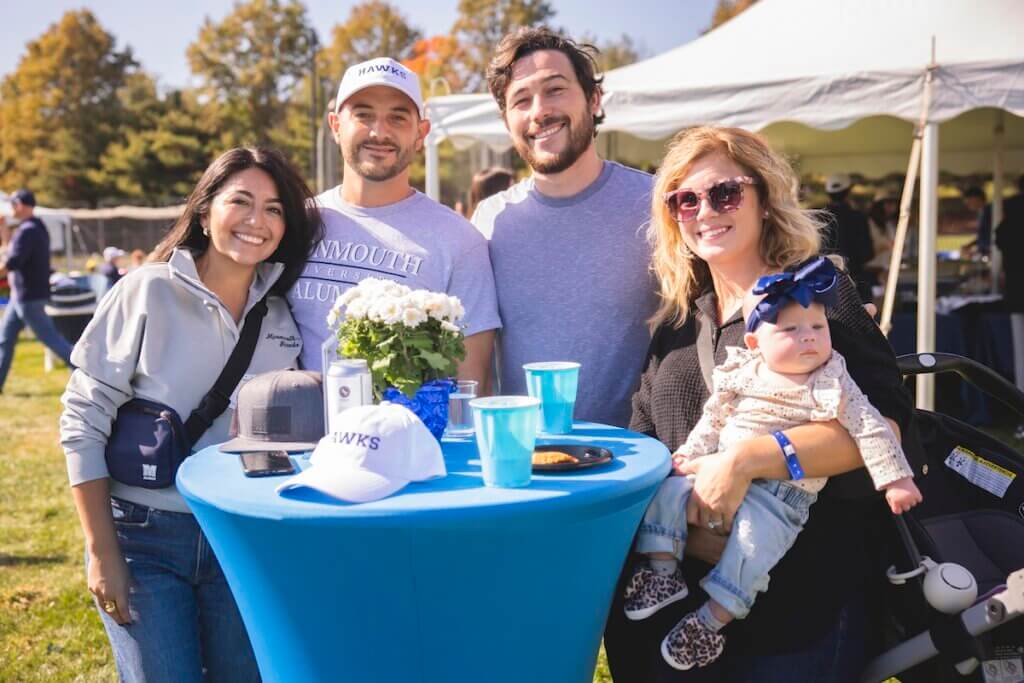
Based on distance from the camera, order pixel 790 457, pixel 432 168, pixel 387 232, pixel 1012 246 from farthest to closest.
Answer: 1. pixel 432 168
2. pixel 1012 246
3. pixel 387 232
4. pixel 790 457

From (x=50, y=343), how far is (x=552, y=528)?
34.9ft

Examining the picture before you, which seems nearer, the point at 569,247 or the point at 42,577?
the point at 569,247

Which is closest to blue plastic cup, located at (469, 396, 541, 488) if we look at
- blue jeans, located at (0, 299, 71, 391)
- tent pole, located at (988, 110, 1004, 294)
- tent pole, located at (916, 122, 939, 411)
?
tent pole, located at (916, 122, 939, 411)

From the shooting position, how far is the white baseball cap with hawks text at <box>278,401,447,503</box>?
5.51 feet

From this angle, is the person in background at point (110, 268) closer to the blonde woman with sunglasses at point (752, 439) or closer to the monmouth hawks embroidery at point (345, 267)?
the monmouth hawks embroidery at point (345, 267)

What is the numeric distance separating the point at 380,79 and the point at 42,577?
362 cm

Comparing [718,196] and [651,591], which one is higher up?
[718,196]

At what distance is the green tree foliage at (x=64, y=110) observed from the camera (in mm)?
43344

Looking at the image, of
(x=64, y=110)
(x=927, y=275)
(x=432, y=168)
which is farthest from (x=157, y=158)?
(x=927, y=275)

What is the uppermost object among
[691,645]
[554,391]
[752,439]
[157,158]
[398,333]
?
[157,158]

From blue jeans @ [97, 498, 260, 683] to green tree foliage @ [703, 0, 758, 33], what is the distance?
45.5 metres

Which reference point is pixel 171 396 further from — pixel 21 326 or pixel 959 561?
pixel 21 326

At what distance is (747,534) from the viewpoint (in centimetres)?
208

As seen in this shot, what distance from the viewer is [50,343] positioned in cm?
1064
